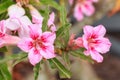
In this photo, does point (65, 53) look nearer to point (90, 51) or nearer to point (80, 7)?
point (90, 51)

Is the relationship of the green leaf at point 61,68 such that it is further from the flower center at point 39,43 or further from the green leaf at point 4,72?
the green leaf at point 4,72

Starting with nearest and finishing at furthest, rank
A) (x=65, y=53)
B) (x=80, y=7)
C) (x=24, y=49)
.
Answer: (x=24, y=49)
(x=65, y=53)
(x=80, y=7)

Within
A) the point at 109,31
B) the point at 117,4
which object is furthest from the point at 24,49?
the point at 109,31

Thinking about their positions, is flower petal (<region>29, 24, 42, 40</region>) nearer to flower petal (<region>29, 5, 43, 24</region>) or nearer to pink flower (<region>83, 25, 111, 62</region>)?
flower petal (<region>29, 5, 43, 24</region>)

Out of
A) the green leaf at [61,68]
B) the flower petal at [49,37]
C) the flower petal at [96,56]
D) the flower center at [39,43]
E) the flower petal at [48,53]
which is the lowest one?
the green leaf at [61,68]

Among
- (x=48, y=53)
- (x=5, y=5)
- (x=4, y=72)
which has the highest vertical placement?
(x=5, y=5)

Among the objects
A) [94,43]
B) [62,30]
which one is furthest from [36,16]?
[94,43]

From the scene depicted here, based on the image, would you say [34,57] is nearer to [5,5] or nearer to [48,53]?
[48,53]

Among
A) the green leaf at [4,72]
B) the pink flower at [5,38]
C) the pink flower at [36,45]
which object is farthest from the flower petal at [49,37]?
the green leaf at [4,72]
